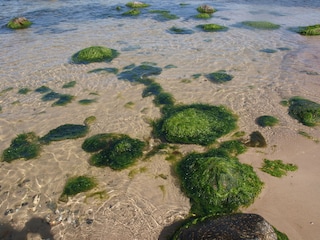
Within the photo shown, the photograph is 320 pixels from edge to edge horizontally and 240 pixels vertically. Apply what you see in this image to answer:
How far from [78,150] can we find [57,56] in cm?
824

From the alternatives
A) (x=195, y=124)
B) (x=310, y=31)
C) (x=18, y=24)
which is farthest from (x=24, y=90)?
(x=310, y=31)

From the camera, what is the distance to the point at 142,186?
6809mm

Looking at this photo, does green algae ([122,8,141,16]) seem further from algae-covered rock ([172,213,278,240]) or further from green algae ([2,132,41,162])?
algae-covered rock ([172,213,278,240])

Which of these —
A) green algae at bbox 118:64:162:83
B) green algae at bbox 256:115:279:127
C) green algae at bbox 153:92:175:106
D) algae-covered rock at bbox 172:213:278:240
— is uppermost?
algae-covered rock at bbox 172:213:278:240

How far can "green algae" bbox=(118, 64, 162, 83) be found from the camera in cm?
1205

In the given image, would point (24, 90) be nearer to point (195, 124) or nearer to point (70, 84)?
point (70, 84)

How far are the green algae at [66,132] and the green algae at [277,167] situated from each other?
538 cm

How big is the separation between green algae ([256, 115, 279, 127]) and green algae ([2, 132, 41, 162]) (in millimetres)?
6820

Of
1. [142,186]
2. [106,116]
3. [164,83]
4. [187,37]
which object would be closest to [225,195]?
[142,186]

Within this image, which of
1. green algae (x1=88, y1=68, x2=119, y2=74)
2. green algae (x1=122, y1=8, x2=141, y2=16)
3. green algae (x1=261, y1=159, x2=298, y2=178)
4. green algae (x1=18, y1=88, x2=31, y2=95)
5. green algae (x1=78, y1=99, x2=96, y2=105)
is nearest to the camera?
green algae (x1=261, y1=159, x2=298, y2=178)

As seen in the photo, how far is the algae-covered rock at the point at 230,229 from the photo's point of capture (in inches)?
187

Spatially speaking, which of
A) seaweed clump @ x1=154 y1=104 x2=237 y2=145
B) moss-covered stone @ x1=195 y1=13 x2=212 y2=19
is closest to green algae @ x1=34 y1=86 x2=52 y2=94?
seaweed clump @ x1=154 y1=104 x2=237 y2=145

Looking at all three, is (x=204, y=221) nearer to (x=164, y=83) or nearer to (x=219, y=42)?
(x=164, y=83)

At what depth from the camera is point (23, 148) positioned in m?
8.14
